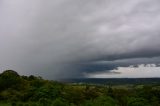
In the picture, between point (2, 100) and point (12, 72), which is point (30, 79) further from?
Result: point (2, 100)

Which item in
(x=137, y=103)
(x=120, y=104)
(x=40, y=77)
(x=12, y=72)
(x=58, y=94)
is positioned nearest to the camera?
(x=137, y=103)

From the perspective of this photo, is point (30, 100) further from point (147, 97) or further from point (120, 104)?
point (147, 97)

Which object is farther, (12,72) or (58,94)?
(12,72)

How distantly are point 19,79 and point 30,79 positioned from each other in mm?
13715

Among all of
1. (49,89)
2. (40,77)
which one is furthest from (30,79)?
(49,89)

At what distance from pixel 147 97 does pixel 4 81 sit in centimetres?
4921

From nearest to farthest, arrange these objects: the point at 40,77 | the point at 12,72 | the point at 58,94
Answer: the point at 58,94, the point at 12,72, the point at 40,77

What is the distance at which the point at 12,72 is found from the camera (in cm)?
14338

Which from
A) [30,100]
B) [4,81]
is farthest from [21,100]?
[4,81]

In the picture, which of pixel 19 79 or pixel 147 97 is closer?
pixel 147 97

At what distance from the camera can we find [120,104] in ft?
365

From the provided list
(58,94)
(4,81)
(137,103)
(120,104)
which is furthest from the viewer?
(4,81)

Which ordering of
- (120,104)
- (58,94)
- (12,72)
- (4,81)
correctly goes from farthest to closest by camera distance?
(12,72) < (4,81) < (58,94) < (120,104)

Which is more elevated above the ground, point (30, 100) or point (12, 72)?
point (12, 72)
